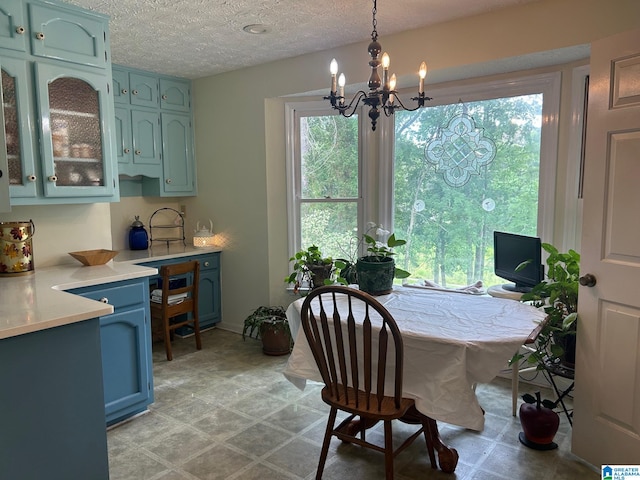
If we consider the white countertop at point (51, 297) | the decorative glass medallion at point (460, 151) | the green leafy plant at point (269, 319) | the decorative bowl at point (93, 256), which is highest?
the decorative glass medallion at point (460, 151)

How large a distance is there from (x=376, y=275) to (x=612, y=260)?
1114 millimetres

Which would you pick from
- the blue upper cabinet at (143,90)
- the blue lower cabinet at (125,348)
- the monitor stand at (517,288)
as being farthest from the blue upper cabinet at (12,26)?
the monitor stand at (517,288)

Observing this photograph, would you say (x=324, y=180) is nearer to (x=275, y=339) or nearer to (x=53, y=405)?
(x=275, y=339)

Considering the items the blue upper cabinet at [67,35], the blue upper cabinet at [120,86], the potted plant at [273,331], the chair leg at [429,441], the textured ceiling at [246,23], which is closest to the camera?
the chair leg at [429,441]

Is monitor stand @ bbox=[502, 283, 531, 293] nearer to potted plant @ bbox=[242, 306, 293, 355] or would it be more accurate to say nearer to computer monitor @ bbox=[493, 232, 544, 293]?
computer monitor @ bbox=[493, 232, 544, 293]

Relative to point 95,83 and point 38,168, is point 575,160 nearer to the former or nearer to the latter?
point 95,83

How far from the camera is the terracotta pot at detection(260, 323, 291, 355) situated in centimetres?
375

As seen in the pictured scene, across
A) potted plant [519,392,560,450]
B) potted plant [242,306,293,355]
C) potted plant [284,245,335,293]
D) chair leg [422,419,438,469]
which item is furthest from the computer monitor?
potted plant [242,306,293,355]

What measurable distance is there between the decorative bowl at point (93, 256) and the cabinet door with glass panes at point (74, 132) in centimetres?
38

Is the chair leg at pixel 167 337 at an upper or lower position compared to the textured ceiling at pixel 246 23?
lower

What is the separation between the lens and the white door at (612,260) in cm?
197

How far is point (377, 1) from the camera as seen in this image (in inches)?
102

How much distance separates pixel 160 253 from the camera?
4.03 metres

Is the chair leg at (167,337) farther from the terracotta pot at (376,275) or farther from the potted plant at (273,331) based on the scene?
the terracotta pot at (376,275)
